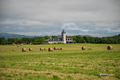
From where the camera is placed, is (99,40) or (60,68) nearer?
(60,68)

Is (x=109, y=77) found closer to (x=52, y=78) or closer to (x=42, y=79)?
(x=52, y=78)

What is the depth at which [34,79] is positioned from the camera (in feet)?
32.9

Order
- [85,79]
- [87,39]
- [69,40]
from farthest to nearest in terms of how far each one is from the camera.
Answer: [87,39]
[69,40]
[85,79]

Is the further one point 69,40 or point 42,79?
point 69,40

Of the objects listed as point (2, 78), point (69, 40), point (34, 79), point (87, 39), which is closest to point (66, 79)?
point (34, 79)

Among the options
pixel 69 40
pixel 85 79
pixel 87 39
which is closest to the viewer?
pixel 85 79

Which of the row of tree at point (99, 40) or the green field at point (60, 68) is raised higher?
the row of tree at point (99, 40)

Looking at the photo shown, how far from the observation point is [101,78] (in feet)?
33.5

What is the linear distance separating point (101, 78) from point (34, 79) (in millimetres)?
5193

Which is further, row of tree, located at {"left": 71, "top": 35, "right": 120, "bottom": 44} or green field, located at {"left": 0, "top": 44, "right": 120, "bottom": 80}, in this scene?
row of tree, located at {"left": 71, "top": 35, "right": 120, "bottom": 44}

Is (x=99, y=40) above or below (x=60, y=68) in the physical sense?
above

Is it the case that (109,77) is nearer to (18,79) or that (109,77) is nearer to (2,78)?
(18,79)

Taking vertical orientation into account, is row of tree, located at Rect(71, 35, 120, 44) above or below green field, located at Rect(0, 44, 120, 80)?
above

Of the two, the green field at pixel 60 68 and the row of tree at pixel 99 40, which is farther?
the row of tree at pixel 99 40
